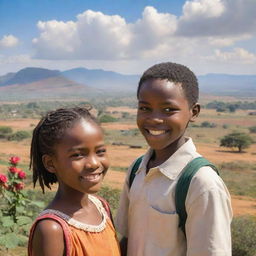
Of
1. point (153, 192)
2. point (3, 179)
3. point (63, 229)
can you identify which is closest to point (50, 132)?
point (63, 229)

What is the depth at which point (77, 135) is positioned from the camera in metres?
1.49

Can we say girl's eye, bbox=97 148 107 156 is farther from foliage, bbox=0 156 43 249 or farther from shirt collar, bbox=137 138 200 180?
foliage, bbox=0 156 43 249

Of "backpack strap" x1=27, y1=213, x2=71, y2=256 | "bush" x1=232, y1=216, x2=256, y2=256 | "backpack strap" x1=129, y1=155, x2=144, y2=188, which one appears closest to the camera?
"backpack strap" x1=27, y1=213, x2=71, y2=256

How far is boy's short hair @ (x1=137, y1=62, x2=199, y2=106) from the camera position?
164 centimetres

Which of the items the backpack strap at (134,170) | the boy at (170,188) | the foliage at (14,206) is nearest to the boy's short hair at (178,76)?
the boy at (170,188)

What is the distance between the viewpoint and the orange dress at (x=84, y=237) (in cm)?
139

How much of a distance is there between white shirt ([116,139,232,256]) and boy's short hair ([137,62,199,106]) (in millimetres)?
222

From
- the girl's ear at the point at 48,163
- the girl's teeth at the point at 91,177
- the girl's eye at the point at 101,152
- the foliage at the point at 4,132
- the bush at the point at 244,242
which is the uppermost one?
the girl's eye at the point at 101,152

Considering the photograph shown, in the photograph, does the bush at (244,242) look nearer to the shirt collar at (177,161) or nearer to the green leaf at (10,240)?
the green leaf at (10,240)

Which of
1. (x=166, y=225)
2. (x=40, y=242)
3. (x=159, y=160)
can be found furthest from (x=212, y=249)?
(x=40, y=242)

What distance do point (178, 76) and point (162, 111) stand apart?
17cm

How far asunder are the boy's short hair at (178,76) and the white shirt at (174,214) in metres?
0.22

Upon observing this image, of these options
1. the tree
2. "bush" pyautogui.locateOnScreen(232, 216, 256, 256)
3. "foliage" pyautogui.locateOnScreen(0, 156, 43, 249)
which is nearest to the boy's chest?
"foliage" pyautogui.locateOnScreen(0, 156, 43, 249)

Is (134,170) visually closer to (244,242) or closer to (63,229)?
(63,229)
